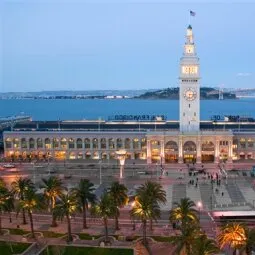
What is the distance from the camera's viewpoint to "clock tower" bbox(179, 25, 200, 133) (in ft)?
399

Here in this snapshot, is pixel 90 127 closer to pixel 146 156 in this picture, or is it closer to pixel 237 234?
pixel 146 156

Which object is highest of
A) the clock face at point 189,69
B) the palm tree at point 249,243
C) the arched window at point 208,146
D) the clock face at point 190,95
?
the clock face at point 189,69

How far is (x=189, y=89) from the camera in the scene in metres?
124

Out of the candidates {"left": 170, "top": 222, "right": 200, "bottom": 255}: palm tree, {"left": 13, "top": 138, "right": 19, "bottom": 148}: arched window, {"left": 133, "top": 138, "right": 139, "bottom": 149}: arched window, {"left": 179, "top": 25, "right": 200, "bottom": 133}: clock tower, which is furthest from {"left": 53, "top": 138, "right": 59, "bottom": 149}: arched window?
{"left": 170, "top": 222, "right": 200, "bottom": 255}: palm tree

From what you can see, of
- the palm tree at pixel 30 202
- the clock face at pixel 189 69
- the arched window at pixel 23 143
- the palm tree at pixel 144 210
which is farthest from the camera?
the arched window at pixel 23 143

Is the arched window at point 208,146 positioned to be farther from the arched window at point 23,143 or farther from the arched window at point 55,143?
the arched window at point 23,143

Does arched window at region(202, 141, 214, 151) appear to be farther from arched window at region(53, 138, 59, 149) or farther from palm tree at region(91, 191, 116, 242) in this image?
palm tree at region(91, 191, 116, 242)

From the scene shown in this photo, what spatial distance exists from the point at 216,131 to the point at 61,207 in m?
66.5

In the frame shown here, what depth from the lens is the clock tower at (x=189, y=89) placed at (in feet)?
399

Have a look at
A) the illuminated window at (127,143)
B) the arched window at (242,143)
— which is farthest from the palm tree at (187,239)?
the arched window at (242,143)

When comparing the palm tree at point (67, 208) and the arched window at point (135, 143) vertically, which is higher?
the arched window at point (135, 143)

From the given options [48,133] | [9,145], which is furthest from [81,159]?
[9,145]

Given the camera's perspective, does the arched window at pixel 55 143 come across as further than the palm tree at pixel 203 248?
Yes

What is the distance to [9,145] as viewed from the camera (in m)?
132
